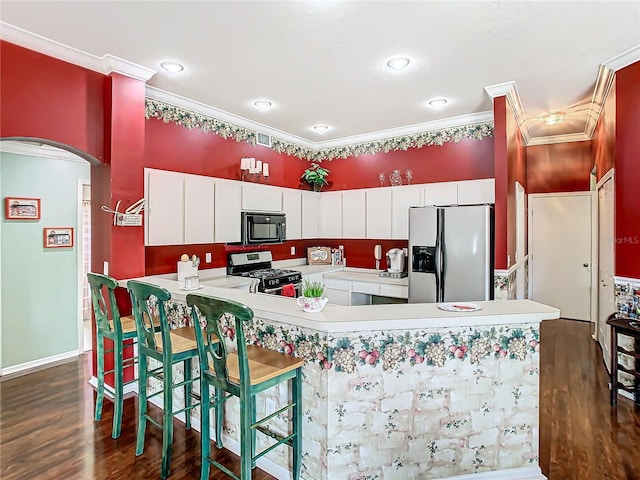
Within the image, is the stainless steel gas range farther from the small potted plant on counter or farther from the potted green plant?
the small potted plant on counter

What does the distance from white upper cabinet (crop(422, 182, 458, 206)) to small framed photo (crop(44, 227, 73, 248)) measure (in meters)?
4.33

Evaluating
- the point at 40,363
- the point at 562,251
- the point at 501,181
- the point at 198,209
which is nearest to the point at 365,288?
the point at 501,181

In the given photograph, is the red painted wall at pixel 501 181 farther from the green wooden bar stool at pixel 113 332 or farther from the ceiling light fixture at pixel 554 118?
the green wooden bar stool at pixel 113 332

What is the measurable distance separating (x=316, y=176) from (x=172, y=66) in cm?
277

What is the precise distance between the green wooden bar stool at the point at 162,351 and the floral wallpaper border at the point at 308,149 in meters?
2.25

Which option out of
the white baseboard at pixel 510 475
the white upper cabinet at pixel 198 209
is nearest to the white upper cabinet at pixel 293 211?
the white upper cabinet at pixel 198 209

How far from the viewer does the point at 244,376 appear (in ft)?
5.93

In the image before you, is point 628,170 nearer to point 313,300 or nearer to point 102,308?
point 313,300

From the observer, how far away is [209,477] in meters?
2.20

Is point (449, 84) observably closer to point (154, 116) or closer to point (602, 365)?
point (154, 116)

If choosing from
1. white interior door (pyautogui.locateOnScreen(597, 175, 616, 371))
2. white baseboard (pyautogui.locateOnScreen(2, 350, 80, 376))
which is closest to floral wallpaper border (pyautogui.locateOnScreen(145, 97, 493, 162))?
white interior door (pyautogui.locateOnScreen(597, 175, 616, 371))

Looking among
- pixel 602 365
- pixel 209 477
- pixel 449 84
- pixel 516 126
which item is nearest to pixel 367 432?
pixel 209 477

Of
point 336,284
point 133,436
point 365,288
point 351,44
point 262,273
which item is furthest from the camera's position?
point 336,284

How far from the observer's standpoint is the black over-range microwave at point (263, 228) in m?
4.43
